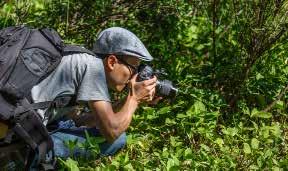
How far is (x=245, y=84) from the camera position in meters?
4.95

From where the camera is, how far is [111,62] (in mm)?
3719

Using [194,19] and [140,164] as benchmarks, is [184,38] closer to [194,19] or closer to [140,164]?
[194,19]

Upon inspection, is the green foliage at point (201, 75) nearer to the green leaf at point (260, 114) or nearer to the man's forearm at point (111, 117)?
the green leaf at point (260, 114)

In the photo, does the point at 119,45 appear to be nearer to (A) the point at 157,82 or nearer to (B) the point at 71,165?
(A) the point at 157,82

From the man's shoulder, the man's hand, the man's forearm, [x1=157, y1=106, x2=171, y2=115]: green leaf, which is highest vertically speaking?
the man's shoulder

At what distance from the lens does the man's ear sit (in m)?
3.71

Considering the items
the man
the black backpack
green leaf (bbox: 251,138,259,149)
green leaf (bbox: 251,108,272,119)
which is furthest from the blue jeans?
green leaf (bbox: 251,108,272,119)

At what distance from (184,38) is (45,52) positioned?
2573 mm

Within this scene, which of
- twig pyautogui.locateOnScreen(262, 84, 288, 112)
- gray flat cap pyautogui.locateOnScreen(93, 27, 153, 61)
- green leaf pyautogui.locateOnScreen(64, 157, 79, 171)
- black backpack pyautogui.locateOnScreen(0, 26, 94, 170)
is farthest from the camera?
twig pyautogui.locateOnScreen(262, 84, 288, 112)

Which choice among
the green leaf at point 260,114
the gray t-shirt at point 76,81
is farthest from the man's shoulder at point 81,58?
the green leaf at point 260,114

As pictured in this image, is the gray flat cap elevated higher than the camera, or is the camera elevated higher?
the gray flat cap

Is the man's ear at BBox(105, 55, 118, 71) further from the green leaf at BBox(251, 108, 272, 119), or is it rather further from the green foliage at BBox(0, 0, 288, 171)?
the green leaf at BBox(251, 108, 272, 119)

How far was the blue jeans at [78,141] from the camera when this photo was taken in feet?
12.5

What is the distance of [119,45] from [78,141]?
709 millimetres
